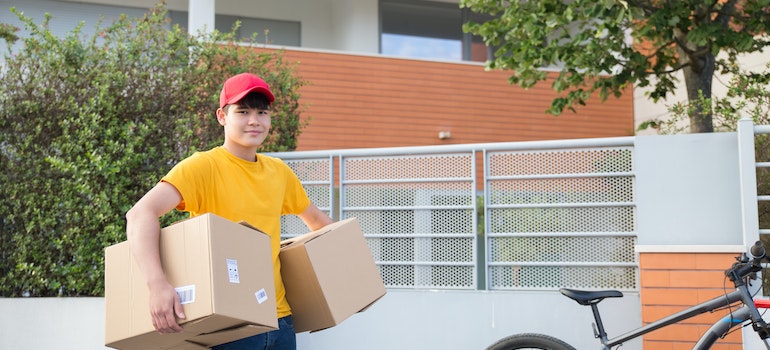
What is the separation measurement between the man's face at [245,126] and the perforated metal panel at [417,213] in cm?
295

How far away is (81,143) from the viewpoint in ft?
20.8

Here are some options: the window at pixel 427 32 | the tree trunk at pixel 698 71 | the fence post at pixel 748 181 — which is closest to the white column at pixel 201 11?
the window at pixel 427 32

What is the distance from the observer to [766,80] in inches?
265

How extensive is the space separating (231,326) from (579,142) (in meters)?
3.41

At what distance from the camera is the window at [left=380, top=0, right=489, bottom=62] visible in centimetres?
1359

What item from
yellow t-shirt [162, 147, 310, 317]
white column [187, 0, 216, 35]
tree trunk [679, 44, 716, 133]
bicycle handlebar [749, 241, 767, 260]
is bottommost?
bicycle handlebar [749, 241, 767, 260]

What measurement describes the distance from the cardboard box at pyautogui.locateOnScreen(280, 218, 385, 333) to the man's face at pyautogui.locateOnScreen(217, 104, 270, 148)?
1.37 feet

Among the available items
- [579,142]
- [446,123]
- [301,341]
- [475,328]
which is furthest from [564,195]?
[446,123]

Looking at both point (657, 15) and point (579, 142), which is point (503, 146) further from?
point (657, 15)

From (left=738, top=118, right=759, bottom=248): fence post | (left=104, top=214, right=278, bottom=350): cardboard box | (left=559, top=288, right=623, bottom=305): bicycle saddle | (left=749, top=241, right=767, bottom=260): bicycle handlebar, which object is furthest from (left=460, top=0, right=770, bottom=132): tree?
(left=104, top=214, right=278, bottom=350): cardboard box

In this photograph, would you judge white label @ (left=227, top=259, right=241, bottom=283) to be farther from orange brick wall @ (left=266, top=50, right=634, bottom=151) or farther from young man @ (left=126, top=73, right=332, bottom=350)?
orange brick wall @ (left=266, top=50, right=634, bottom=151)

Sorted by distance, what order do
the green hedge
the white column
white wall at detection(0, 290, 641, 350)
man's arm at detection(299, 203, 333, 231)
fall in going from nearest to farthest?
man's arm at detection(299, 203, 333, 231) < white wall at detection(0, 290, 641, 350) < the green hedge < the white column

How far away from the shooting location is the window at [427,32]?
44.6 feet

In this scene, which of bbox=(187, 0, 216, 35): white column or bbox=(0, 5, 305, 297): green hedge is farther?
bbox=(187, 0, 216, 35): white column
